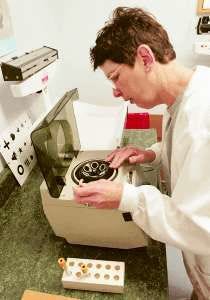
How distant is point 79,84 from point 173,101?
60.0 inches

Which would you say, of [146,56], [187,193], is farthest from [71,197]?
[146,56]

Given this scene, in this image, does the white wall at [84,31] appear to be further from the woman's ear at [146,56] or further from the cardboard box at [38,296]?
the cardboard box at [38,296]

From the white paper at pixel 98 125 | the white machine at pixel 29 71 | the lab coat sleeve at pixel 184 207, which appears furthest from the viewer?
the white paper at pixel 98 125

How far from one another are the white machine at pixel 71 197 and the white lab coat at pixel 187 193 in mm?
68

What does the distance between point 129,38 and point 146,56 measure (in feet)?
0.25

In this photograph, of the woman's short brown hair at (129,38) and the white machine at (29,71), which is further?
the white machine at (29,71)

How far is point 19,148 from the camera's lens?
119 centimetres

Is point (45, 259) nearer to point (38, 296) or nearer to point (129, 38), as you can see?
point (38, 296)

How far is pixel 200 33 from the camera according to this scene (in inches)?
79.5

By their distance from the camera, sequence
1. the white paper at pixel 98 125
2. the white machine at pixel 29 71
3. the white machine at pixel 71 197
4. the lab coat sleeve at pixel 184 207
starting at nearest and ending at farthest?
the lab coat sleeve at pixel 184 207 → the white machine at pixel 71 197 → the white machine at pixel 29 71 → the white paper at pixel 98 125

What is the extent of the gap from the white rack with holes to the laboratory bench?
0.08 ft

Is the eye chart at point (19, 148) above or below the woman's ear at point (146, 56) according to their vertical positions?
below

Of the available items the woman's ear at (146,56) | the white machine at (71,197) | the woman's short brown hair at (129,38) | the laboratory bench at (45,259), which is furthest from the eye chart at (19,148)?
the woman's ear at (146,56)

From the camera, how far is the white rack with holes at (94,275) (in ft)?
2.41
